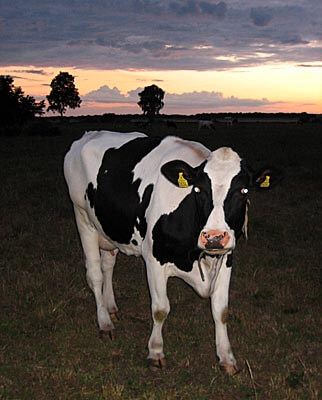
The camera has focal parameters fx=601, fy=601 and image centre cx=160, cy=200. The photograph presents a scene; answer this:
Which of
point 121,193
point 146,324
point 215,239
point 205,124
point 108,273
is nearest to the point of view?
point 215,239

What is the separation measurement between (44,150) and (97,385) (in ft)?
75.7

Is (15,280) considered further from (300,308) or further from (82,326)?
(300,308)

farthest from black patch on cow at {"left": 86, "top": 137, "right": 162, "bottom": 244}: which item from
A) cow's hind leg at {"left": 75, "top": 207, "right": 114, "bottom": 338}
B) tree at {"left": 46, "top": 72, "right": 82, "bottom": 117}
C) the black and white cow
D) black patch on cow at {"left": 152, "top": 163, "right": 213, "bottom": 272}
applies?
tree at {"left": 46, "top": 72, "right": 82, "bottom": 117}

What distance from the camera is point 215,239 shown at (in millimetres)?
4641

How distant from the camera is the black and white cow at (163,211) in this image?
16.2 feet

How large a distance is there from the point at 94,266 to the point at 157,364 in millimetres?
1583

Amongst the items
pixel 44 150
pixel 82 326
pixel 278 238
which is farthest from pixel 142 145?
pixel 44 150

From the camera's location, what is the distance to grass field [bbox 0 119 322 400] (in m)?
5.23

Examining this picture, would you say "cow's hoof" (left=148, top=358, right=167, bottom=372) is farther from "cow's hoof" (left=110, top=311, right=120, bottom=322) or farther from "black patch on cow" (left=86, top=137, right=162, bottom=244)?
"cow's hoof" (left=110, top=311, right=120, bottom=322)

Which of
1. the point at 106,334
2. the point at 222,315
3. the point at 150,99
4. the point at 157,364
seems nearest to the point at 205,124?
the point at 106,334

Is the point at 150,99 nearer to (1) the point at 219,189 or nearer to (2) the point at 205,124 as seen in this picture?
(2) the point at 205,124

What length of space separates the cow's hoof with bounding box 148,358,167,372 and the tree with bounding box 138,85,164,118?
12778cm

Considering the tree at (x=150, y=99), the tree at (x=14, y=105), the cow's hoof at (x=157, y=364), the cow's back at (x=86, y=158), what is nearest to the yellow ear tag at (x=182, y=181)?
the cow's back at (x=86, y=158)

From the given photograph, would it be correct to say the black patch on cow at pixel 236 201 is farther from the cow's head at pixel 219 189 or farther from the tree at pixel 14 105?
the tree at pixel 14 105
